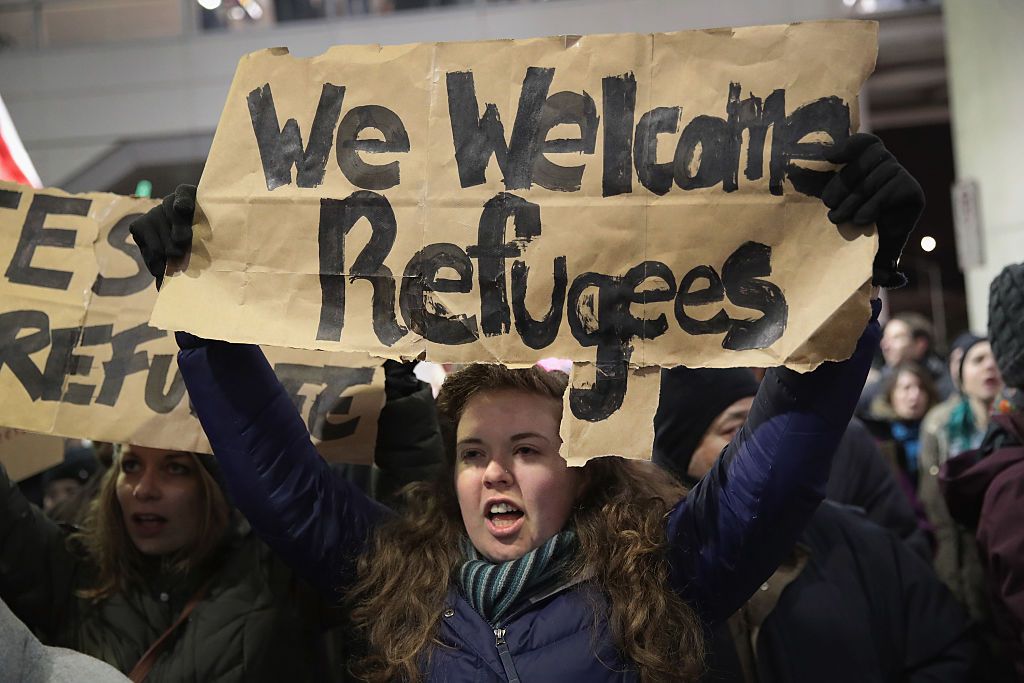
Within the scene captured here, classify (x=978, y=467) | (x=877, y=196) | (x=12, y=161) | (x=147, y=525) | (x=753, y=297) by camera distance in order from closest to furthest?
1. (x=877, y=196)
2. (x=753, y=297)
3. (x=978, y=467)
4. (x=147, y=525)
5. (x=12, y=161)

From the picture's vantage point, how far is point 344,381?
236cm

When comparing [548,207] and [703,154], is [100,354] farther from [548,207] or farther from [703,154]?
[703,154]

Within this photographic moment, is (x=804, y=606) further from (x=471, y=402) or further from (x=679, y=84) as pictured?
(x=679, y=84)

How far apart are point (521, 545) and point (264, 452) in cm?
50

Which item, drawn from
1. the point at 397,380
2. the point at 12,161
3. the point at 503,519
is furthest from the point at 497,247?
the point at 12,161

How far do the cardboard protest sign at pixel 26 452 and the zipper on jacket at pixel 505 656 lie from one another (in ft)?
4.22

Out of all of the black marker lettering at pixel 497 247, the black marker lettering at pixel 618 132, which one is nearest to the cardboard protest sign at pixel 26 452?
the black marker lettering at pixel 497 247

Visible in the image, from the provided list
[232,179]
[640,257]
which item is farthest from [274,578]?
[640,257]

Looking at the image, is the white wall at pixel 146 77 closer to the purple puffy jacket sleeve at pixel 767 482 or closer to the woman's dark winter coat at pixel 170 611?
the woman's dark winter coat at pixel 170 611

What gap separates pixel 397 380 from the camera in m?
2.48

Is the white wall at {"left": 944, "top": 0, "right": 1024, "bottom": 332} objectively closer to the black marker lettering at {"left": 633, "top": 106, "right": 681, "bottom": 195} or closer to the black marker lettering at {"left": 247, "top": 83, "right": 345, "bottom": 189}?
the black marker lettering at {"left": 633, "top": 106, "right": 681, "bottom": 195}

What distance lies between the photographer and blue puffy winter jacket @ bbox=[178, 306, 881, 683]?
174cm

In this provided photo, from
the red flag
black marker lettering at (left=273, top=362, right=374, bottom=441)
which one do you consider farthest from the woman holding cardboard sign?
the red flag

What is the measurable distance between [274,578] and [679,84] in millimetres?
1367
